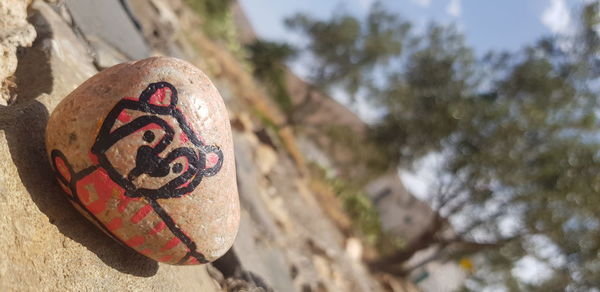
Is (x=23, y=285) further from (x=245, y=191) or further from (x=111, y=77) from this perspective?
(x=245, y=191)

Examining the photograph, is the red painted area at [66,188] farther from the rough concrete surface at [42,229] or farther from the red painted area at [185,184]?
the red painted area at [185,184]

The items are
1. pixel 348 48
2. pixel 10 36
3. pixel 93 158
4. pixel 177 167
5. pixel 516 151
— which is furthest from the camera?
pixel 348 48

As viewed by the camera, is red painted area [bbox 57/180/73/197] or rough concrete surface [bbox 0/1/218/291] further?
red painted area [bbox 57/180/73/197]

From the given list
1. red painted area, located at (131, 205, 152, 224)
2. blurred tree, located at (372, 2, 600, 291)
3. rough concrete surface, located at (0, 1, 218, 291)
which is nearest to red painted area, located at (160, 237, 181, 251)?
red painted area, located at (131, 205, 152, 224)

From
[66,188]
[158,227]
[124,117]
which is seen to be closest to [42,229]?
[66,188]

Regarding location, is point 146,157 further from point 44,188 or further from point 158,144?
point 44,188

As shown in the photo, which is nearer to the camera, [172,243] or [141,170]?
[141,170]

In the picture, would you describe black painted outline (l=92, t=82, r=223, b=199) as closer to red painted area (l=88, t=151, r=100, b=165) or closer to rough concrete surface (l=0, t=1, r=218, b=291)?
red painted area (l=88, t=151, r=100, b=165)
